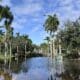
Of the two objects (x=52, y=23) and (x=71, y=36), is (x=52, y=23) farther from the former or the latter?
(x=71, y=36)

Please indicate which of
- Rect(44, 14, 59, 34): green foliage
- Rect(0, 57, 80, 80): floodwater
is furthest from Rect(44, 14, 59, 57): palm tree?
Rect(0, 57, 80, 80): floodwater

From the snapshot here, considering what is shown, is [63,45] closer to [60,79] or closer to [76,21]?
[76,21]

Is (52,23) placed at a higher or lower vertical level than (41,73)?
higher

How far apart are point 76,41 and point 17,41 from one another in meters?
41.6

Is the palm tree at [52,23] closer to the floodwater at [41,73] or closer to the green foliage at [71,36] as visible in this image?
the green foliage at [71,36]

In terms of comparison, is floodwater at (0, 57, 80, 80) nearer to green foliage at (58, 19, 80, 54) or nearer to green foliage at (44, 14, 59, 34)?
green foliage at (58, 19, 80, 54)

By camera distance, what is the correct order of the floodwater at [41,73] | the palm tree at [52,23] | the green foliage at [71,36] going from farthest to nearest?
the palm tree at [52,23] → the green foliage at [71,36] → the floodwater at [41,73]

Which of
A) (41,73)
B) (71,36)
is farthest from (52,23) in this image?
(41,73)

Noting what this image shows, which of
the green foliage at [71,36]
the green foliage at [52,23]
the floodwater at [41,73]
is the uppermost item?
the green foliage at [52,23]

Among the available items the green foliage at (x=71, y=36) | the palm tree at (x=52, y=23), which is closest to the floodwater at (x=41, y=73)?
the green foliage at (x=71, y=36)

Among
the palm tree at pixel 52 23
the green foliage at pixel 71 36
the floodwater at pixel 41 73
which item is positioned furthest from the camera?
the palm tree at pixel 52 23

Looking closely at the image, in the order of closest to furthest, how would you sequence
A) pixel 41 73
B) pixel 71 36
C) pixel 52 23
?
pixel 41 73 < pixel 71 36 < pixel 52 23

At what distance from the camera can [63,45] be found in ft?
321

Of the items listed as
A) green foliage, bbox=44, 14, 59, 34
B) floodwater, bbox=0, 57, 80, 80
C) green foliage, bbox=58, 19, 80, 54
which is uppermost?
green foliage, bbox=44, 14, 59, 34
